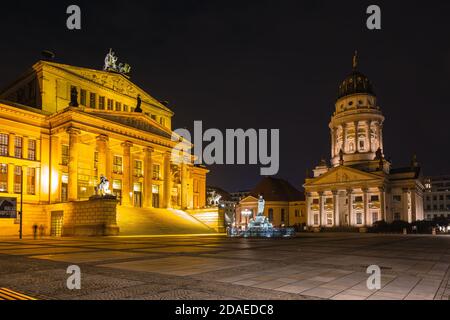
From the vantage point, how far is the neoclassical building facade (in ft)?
164

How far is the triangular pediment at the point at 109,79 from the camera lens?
5870cm

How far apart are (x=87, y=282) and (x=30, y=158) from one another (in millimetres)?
46041

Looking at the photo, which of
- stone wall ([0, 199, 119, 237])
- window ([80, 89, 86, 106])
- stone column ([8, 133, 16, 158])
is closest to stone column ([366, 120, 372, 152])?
window ([80, 89, 86, 106])

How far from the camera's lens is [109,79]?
212ft

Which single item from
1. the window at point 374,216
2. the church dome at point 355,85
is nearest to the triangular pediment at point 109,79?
the window at point 374,216

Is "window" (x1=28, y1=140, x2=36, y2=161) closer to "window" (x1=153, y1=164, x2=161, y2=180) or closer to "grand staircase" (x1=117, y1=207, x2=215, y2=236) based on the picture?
"grand staircase" (x1=117, y1=207, x2=215, y2=236)

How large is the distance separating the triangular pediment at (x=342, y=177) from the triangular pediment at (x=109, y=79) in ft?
186

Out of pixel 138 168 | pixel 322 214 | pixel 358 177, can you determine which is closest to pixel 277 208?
pixel 322 214

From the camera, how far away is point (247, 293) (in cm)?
923

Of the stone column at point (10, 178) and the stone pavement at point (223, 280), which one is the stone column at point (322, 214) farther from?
the stone pavement at point (223, 280)

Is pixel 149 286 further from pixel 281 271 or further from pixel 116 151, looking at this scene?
pixel 116 151

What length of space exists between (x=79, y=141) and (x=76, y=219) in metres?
12.7
